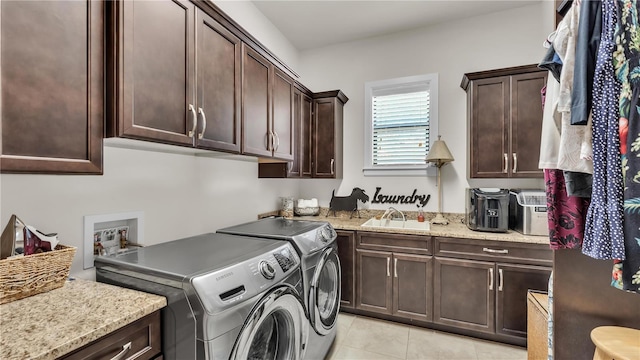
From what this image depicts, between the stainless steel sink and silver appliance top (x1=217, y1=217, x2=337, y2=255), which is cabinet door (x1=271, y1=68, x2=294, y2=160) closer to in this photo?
silver appliance top (x1=217, y1=217, x2=337, y2=255)

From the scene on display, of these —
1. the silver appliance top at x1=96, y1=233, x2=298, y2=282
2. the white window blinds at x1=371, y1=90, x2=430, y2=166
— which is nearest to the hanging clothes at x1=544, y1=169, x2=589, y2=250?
the silver appliance top at x1=96, y1=233, x2=298, y2=282

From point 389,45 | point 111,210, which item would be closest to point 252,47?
point 111,210

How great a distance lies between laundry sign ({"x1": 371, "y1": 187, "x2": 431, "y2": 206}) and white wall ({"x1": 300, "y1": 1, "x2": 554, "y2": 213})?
5 centimetres

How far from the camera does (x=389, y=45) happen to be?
3182mm

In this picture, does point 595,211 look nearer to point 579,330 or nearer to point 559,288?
point 559,288

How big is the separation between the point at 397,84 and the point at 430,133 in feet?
2.28

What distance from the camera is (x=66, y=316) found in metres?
0.88

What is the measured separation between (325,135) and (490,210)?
1.78 m

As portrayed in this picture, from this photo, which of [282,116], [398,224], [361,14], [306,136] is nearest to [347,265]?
[398,224]

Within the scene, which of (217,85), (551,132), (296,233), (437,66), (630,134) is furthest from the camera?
(437,66)

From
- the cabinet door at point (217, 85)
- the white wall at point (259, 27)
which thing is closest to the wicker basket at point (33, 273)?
the cabinet door at point (217, 85)

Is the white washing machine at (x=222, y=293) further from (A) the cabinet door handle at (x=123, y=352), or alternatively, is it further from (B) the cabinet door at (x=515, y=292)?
(B) the cabinet door at (x=515, y=292)

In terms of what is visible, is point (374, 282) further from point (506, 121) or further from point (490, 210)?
point (506, 121)

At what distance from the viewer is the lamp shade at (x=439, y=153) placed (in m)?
2.74
